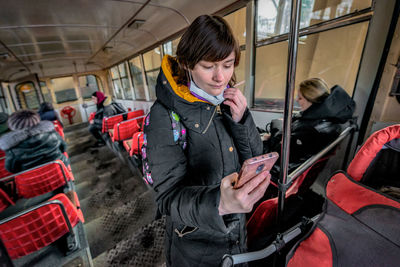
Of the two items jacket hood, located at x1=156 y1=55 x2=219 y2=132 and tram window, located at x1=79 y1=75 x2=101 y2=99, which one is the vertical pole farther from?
tram window, located at x1=79 y1=75 x2=101 y2=99

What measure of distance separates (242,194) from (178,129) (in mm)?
383

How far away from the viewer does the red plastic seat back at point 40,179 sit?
205 centimetres

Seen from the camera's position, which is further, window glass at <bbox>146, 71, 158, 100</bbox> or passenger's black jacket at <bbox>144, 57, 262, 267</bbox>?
window glass at <bbox>146, 71, 158, 100</bbox>

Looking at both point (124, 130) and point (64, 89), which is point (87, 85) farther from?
point (124, 130)

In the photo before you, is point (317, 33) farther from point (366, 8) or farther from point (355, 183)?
point (355, 183)

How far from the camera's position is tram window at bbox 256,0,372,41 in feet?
6.17

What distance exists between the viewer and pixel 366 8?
172cm

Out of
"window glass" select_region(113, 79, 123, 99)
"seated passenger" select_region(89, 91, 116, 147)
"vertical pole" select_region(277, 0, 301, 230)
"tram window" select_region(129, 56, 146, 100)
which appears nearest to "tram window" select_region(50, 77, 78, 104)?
"window glass" select_region(113, 79, 123, 99)

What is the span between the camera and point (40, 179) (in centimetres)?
214

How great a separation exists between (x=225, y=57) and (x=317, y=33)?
2.29 meters

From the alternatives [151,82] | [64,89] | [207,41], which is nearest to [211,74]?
[207,41]

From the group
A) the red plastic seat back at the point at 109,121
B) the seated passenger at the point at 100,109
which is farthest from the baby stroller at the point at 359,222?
the seated passenger at the point at 100,109

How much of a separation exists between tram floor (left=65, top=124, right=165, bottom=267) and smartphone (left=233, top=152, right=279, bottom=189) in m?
1.75

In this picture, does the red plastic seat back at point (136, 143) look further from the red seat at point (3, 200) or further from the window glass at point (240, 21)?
the window glass at point (240, 21)
